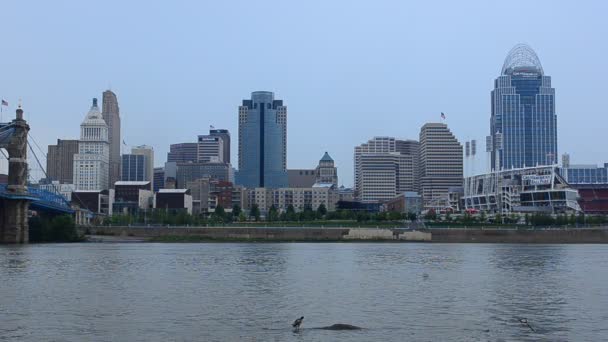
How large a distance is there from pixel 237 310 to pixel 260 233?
118150mm

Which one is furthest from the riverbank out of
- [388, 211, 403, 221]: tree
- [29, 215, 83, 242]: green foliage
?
[388, 211, 403, 221]: tree

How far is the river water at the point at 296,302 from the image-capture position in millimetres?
33312

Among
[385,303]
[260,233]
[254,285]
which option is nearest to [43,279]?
[254,285]

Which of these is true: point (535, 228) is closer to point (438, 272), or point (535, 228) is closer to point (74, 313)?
point (438, 272)

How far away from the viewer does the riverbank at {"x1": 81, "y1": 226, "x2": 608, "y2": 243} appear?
510 feet

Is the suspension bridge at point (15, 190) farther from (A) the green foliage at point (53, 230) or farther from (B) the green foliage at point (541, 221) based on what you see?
(B) the green foliage at point (541, 221)

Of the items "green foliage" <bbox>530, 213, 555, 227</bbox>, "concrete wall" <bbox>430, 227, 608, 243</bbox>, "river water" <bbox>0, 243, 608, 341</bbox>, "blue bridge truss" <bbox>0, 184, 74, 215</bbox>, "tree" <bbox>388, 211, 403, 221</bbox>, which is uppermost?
"blue bridge truss" <bbox>0, 184, 74, 215</bbox>

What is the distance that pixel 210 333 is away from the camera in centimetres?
3297

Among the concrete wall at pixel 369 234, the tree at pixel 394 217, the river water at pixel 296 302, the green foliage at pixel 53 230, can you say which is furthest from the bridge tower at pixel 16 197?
the tree at pixel 394 217

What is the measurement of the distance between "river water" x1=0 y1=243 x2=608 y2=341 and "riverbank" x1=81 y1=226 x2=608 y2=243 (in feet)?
272

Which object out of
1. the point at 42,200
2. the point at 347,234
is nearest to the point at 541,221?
the point at 347,234

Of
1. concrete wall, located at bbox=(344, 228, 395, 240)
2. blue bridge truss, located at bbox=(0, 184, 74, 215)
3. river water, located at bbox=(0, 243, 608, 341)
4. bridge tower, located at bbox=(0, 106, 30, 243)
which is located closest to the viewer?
river water, located at bbox=(0, 243, 608, 341)

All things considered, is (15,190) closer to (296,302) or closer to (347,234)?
(347,234)

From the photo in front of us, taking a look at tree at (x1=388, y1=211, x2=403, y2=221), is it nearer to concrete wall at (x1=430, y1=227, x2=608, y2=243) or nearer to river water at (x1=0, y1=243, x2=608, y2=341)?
concrete wall at (x1=430, y1=227, x2=608, y2=243)
